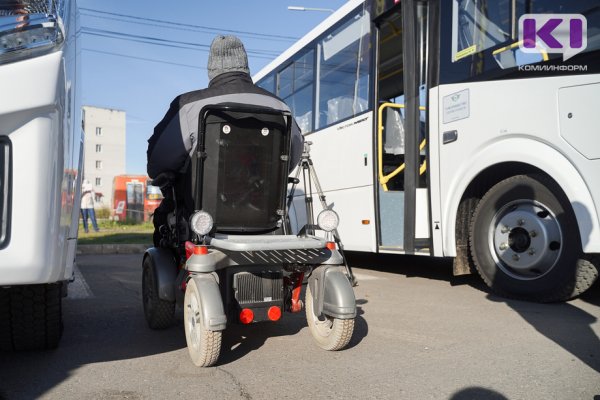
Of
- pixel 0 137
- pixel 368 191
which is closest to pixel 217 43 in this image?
pixel 0 137

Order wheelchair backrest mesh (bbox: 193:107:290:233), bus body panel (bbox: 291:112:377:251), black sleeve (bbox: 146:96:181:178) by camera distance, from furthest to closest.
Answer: bus body panel (bbox: 291:112:377:251) → black sleeve (bbox: 146:96:181:178) → wheelchair backrest mesh (bbox: 193:107:290:233)

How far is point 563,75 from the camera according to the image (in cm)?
418

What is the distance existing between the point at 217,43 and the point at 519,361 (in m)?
2.67

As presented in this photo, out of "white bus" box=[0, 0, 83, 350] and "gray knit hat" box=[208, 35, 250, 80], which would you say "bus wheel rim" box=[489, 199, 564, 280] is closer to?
"gray knit hat" box=[208, 35, 250, 80]

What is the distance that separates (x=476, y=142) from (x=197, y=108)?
9.49 feet

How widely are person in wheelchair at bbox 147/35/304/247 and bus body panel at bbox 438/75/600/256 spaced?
2.12 metres

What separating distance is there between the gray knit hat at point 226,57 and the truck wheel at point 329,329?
4.99ft

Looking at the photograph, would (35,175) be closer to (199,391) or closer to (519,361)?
(199,391)

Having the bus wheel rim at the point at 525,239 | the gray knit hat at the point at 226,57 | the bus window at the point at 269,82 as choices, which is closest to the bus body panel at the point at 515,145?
the bus wheel rim at the point at 525,239

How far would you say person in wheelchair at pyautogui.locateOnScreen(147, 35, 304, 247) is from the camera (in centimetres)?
318

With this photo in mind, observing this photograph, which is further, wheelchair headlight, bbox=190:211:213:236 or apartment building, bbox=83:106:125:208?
apartment building, bbox=83:106:125:208

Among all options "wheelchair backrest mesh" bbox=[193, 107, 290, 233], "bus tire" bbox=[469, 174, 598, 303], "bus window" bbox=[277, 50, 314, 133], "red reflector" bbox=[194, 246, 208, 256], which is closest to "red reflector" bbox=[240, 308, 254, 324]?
"red reflector" bbox=[194, 246, 208, 256]

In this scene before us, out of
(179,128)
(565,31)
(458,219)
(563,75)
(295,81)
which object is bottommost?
(458,219)

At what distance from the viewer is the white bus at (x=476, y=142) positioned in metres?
4.12
